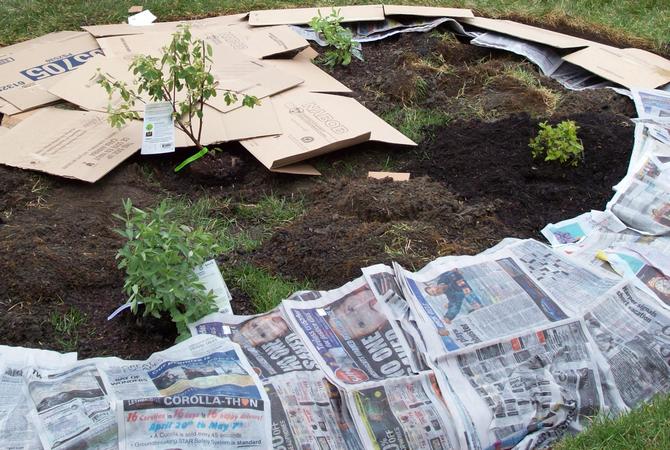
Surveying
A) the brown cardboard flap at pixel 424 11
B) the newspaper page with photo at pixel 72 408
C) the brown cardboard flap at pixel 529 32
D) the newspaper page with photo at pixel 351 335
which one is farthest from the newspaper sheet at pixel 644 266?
the brown cardboard flap at pixel 424 11

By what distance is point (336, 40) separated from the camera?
505 cm

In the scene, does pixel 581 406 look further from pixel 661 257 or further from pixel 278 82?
pixel 278 82

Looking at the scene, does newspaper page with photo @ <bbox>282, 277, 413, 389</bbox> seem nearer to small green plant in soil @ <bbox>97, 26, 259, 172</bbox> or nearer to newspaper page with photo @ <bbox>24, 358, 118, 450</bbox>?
newspaper page with photo @ <bbox>24, 358, 118, 450</bbox>

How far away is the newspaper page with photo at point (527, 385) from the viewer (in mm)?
2533

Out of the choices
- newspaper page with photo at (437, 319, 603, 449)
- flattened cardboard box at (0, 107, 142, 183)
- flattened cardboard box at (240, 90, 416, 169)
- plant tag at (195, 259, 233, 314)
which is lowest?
flattened cardboard box at (0, 107, 142, 183)

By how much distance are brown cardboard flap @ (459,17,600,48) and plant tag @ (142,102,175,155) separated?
7.74 feet

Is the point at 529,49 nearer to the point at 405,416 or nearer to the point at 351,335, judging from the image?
the point at 351,335

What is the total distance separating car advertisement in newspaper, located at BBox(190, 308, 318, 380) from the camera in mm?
2688

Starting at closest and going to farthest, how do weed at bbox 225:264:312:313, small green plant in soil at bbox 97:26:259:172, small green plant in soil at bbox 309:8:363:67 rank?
weed at bbox 225:264:312:313 < small green plant in soil at bbox 97:26:259:172 < small green plant in soil at bbox 309:8:363:67

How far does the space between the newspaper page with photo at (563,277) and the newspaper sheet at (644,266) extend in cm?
11

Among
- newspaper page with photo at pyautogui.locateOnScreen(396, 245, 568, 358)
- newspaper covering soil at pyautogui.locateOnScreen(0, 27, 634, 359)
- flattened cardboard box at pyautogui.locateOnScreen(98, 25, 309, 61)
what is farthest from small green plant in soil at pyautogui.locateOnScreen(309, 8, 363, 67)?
newspaper page with photo at pyautogui.locateOnScreen(396, 245, 568, 358)

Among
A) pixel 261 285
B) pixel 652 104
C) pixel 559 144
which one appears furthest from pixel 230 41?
pixel 652 104

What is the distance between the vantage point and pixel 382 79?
15.9 feet

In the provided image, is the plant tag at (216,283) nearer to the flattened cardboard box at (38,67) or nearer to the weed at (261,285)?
the weed at (261,285)
